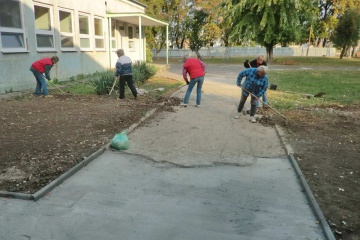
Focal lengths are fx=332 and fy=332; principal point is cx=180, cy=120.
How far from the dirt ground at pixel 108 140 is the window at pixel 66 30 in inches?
190

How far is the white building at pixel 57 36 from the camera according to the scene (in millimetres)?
10930

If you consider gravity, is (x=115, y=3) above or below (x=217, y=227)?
above

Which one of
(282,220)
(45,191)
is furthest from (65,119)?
(282,220)

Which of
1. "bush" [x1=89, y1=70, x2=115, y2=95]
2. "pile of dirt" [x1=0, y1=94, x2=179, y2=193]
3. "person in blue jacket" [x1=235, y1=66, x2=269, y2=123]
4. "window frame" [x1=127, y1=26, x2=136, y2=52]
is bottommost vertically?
"pile of dirt" [x1=0, y1=94, x2=179, y2=193]

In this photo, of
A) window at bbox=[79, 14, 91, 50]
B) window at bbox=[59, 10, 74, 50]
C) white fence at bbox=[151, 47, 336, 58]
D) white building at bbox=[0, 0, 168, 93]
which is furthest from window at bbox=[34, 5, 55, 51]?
white fence at bbox=[151, 47, 336, 58]

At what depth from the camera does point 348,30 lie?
3706 cm

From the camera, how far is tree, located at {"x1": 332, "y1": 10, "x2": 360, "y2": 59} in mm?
36125

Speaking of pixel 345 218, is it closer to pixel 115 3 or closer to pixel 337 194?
pixel 337 194

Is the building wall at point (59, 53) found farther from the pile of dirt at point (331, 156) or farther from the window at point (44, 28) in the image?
the pile of dirt at point (331, 156)

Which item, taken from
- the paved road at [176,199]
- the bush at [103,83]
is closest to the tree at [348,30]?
the bush at [103,83]

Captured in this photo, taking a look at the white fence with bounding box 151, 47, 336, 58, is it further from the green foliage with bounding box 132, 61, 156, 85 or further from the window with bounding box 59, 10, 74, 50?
the green foliage with bounding box 132, 61, 156, 85

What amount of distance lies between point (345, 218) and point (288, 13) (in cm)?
2810

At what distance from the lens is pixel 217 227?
338 centimetres

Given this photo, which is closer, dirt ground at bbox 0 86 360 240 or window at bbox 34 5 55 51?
dirt ground at bbox 0 86 360 240
